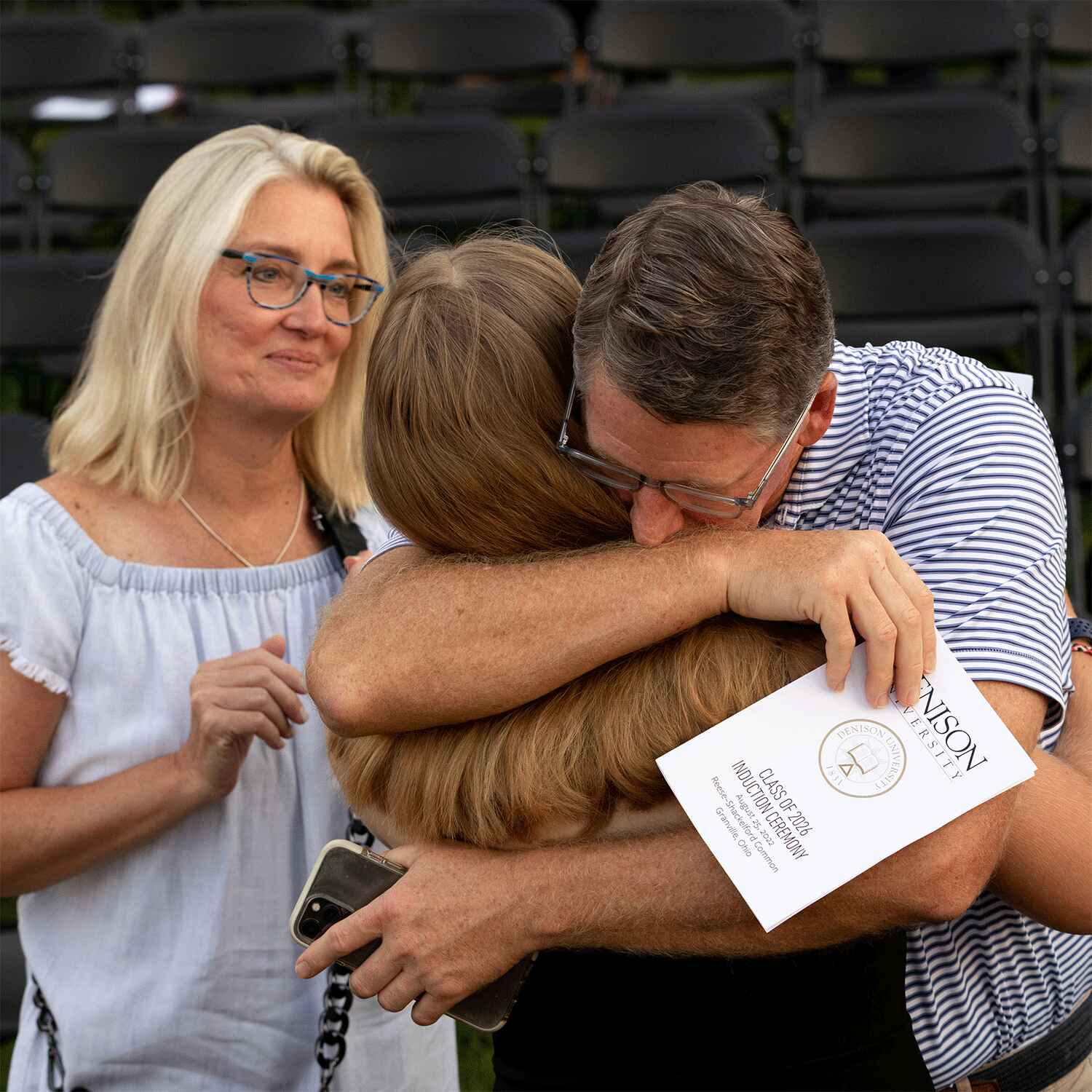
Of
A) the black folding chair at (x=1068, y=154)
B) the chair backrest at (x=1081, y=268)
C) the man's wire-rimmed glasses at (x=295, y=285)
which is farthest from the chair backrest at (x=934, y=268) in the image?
the man's wire-rimmed glasses at (x=295, y=285)

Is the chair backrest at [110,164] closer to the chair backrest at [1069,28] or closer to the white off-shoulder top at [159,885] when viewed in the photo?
the white off-shoulder top at [159,885]

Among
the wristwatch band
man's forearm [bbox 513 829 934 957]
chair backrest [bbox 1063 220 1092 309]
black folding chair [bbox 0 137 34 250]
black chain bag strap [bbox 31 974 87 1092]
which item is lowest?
black chain bag strap [bbox 31 974 87 1092]

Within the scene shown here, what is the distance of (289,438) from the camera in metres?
2.22

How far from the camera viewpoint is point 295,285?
211cm

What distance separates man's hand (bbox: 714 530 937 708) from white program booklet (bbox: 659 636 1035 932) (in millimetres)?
26

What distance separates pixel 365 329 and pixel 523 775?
1.23 m

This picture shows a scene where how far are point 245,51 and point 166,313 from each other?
3665 mm

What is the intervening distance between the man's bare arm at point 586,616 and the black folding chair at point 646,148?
3.51 m

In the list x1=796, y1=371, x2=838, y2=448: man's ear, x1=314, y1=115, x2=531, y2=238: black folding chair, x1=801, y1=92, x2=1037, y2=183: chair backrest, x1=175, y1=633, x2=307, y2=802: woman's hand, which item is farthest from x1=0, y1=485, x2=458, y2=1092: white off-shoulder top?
x1=801, y1=92, x2=1037, y2=183: chair backrest

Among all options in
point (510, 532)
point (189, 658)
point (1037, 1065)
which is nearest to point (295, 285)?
point (189, 658)

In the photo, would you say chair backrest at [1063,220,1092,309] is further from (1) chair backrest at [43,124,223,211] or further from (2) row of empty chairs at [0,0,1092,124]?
(1) chair backrest at [43,124,223,211]

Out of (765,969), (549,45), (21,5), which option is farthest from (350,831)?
(21,5)

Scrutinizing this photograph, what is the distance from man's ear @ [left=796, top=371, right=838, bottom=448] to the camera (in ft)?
4.36

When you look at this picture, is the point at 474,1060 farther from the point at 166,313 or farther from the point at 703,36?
the point at 703,36
